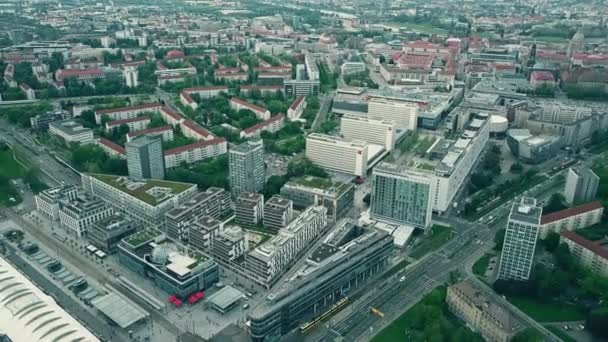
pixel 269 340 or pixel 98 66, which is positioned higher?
pixel 98 66

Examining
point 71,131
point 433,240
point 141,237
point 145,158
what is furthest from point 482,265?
point 71,131

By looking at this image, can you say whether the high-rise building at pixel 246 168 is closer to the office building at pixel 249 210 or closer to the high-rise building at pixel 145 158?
the office building at pixel 249 210

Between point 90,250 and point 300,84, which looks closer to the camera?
point 90,250

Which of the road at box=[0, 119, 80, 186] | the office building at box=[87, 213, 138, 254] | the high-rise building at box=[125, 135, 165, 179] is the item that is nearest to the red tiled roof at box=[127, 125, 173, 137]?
the high-rise building at box=[125, 135, 165, 179]

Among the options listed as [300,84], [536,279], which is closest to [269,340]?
[536,279]

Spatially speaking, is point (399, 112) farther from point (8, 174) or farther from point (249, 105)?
point (8, 174)

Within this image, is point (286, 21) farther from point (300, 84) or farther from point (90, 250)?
point (90, 250)
